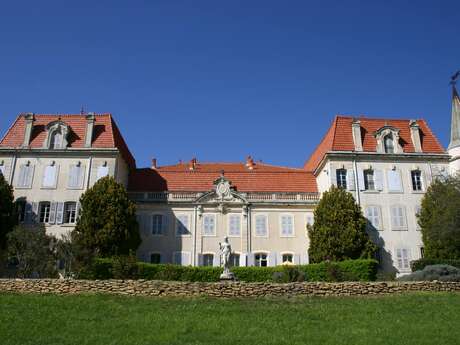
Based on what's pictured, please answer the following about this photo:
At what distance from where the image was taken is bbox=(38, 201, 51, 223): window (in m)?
31.0

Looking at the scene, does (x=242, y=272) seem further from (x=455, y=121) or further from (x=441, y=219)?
(x=455, y=121)

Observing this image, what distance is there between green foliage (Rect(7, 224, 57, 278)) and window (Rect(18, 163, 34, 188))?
7438 millimetres

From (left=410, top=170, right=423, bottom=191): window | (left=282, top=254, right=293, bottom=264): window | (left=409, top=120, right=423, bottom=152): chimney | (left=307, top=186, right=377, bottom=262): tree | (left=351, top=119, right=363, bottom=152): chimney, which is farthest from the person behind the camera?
(left=409, top=120, right=423, bottom=152): chimney

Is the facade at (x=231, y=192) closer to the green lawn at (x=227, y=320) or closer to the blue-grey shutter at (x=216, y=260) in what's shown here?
the blue-grey shutter at (x=216, y=260)

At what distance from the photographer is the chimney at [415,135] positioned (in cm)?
3415

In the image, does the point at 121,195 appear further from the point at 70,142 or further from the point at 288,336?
the point at 288,336

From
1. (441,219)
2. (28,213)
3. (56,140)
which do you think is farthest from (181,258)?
(441,219)

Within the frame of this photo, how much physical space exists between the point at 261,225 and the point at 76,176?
13.4m

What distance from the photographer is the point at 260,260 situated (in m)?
32.2

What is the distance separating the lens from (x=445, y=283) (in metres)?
20.7

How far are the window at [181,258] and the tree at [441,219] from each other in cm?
1596

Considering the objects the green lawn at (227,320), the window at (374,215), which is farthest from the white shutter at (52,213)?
the window at (374,215)

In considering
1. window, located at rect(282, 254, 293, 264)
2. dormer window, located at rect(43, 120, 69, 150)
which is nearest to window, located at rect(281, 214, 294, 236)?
window, located at rect(282, 254, 293, 264)

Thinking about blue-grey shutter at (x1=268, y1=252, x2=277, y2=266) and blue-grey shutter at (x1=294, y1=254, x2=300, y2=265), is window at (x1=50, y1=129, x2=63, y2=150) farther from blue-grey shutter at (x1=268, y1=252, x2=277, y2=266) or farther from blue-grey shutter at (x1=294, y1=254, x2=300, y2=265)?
blue-grey shutter at (x1=294, y1=254, x2=300, y2=265)
